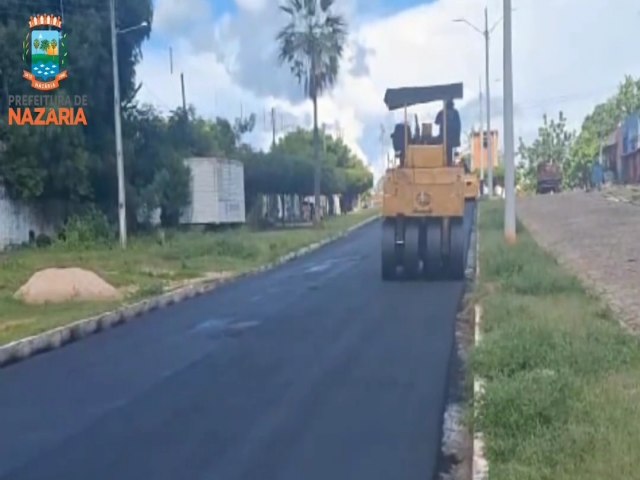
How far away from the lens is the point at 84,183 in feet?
133

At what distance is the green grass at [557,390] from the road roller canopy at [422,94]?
9.69 meters

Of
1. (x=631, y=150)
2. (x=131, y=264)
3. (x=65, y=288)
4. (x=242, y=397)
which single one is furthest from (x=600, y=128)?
(x=242, y=397)

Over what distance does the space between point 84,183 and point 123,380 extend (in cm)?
2929

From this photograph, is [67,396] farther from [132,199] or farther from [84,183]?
[132,199]

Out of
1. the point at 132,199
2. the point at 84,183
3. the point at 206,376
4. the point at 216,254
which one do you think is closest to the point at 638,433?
the point at 206,376

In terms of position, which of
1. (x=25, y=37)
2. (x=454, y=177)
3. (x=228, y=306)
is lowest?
(x=228, y=306)

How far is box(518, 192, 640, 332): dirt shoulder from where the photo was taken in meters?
17.2

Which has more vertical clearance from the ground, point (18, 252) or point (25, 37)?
point (25, 37)

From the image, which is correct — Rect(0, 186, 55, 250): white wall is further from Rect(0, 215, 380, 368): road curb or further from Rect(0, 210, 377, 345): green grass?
Rect(0, 215, 380, 368): road curb

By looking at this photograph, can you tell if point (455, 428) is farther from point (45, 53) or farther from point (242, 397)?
point (45, 53)

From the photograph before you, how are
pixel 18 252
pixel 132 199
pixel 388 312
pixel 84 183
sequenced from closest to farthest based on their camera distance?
1. pixel 388 312
2. pixel 18 252
3. pixel 84 183
4. pixel 132 199

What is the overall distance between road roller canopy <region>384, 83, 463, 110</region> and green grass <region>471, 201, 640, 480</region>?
31.8 ft

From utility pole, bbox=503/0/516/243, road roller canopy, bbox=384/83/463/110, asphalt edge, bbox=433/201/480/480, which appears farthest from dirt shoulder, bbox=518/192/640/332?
road roller canopy, bbox=384/83/463/110

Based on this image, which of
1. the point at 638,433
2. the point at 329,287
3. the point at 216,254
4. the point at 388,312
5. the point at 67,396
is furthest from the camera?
the point at 216,254
